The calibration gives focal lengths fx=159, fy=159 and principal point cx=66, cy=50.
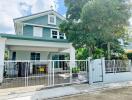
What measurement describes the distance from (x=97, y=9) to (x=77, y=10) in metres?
3.74

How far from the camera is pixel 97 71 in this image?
12.9 meters

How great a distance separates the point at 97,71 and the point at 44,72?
768 cm

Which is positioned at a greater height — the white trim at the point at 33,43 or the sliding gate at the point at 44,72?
the white trim at the point at 33,43

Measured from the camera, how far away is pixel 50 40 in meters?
15.5

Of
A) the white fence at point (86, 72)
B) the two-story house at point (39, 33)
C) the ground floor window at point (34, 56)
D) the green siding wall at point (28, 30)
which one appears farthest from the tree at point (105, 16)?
the green siding wall at point (28, 30)

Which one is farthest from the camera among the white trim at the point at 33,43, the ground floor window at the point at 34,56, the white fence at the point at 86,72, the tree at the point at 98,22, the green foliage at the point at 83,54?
the green foliage at the point at 83,54

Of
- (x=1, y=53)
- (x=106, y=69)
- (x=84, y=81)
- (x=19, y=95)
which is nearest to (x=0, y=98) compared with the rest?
(x=19, y=95)

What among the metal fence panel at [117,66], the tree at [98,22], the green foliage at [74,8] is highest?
the green foliage at [74,8]

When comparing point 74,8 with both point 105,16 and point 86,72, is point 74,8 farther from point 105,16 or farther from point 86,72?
point 86,72

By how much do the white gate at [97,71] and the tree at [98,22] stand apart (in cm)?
238

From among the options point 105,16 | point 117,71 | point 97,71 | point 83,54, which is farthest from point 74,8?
point 83,54

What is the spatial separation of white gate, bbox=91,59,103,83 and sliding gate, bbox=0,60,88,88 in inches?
22.2

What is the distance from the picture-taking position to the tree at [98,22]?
1349 centimetres

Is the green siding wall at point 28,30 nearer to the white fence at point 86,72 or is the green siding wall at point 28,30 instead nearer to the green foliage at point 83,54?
the white fence at point 86,72
